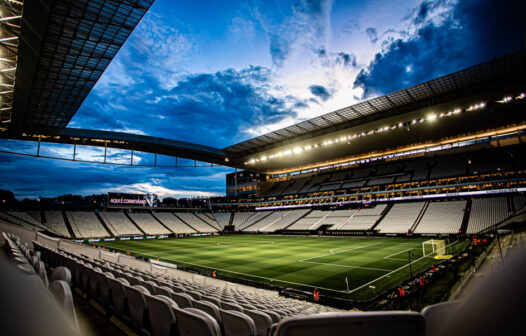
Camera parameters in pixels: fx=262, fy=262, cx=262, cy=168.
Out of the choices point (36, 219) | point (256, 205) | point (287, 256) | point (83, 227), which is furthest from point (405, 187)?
point (36, 219)

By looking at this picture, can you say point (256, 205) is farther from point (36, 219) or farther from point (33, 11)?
point (33, 11)

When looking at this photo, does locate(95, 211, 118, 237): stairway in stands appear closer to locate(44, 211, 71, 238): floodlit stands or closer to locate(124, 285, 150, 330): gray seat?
locate(44, 211, 71, 238): floodlit stands

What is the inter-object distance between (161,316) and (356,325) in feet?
9.21

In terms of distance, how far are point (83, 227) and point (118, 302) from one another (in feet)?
165

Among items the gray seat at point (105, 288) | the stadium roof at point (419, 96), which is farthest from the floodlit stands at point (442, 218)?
the gray seat at point (105, 288)

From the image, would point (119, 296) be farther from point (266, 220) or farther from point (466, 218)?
point (266, 220)

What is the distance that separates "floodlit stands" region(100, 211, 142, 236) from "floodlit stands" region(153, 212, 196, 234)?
680cm

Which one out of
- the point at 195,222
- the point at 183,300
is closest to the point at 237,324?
the point at 183,300

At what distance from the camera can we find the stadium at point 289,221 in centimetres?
206

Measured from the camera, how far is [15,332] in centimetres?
103

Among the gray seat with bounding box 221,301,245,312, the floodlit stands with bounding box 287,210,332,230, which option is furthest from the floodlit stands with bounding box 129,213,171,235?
the gray seat with bounding box 221,301,245,312

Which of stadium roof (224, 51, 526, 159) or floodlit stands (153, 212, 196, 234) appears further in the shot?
floodlit stands (153, 212, 196, 234)

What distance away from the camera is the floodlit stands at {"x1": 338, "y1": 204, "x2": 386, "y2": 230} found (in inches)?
1672

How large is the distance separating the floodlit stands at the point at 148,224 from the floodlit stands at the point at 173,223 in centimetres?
159
